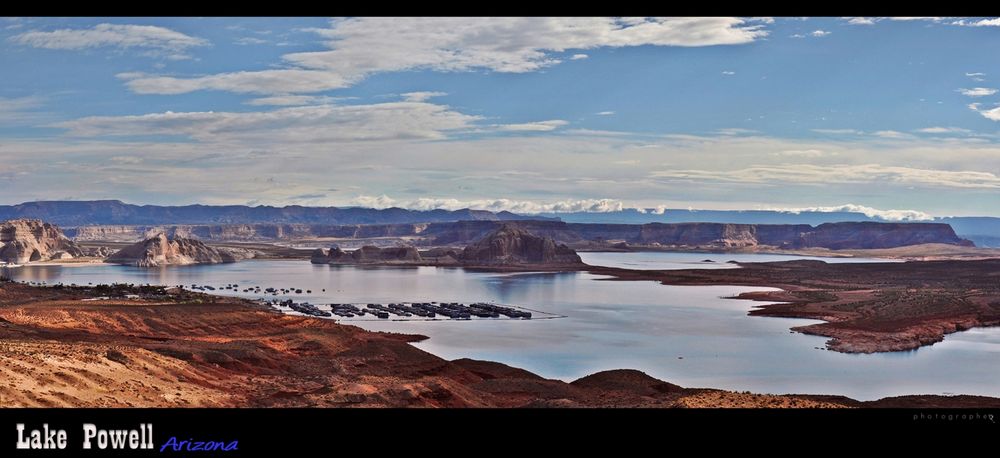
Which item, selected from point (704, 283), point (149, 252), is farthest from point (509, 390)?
point (149, 252)

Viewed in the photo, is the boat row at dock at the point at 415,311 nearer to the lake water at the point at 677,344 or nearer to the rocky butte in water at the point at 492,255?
the lake water at the point at 677,344

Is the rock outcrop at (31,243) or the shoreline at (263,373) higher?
the rock outcrop at (31,243)

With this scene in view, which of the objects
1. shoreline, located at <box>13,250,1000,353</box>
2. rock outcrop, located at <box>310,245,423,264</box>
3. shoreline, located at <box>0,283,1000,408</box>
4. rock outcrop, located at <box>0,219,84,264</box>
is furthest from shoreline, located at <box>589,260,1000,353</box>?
rock outcrop, located at <box>0,219,84,264</box>

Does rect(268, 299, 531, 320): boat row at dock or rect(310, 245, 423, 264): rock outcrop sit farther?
rect(310, 245, 423, 264): rock outcrop

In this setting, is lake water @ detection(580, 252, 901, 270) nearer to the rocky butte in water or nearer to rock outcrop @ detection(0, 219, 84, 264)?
the rocky butte in water

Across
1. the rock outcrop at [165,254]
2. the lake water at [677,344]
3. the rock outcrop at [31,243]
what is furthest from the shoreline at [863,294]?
the rock outcrop at [165,254]
